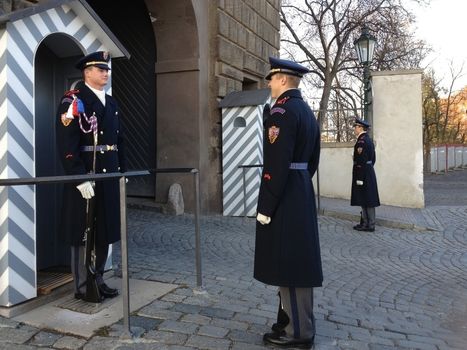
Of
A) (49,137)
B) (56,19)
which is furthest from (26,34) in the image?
(49,137)

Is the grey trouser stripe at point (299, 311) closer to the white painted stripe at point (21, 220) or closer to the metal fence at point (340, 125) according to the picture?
the white painted stripe at point (21, 220)

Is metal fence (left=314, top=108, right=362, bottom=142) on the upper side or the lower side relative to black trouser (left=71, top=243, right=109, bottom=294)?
upper

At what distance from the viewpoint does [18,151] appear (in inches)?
152

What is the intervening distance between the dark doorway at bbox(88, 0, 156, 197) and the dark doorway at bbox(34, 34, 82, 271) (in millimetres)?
5099

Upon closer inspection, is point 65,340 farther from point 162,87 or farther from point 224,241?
point 162,87

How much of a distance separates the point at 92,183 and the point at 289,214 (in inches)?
60.3

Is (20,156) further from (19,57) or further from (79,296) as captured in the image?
(79,296)

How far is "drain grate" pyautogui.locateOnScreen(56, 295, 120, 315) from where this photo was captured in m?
3.98

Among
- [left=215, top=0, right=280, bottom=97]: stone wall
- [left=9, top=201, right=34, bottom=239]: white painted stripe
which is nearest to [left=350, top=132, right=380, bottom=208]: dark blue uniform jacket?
[left=215, top=0, right=280, bottom=97]: stone wall

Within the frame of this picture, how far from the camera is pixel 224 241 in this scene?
23.7 feet

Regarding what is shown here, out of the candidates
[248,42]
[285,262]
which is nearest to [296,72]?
[285,262]

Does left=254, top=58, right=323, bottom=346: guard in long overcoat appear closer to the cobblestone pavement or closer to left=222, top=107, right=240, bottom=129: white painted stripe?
the cobblestone pavement

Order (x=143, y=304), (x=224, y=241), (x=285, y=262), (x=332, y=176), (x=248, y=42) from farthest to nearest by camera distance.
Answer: (x=332, y=176) < (x=248, y=42) < (x=224, y=241) < (x=143, y=304) < (x=285, y=262)

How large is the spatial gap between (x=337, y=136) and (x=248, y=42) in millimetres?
4188
